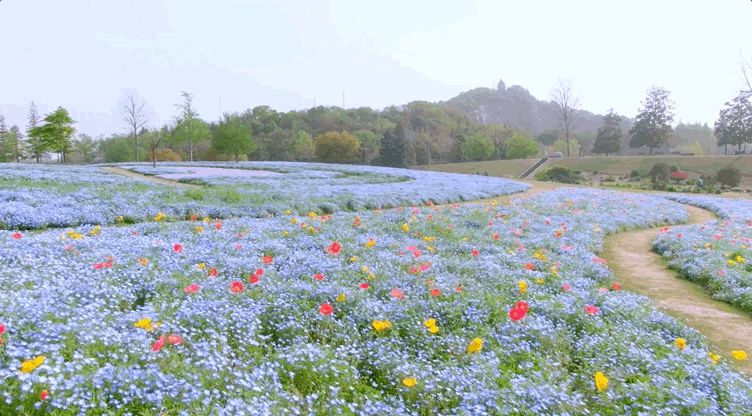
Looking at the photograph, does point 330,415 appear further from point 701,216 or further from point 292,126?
point 292,126

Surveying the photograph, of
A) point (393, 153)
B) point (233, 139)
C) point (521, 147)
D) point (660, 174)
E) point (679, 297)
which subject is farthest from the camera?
point (521, 147)

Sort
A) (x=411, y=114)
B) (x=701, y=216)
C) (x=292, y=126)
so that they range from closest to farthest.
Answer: (x=701, y=216)
(x=292, y=126)
(x=411, y=114)

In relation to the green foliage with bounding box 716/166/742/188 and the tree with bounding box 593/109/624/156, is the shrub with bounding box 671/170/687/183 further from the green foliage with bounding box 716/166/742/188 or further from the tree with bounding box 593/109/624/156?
the tree with bounding box 593/109/624/156

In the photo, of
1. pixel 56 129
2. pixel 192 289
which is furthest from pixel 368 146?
pixel 192 289

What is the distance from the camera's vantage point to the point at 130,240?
32.5ft

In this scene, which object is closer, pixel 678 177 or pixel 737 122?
pixel 678 177

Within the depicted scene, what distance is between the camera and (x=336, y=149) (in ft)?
263

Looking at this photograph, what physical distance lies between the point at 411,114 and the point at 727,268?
125498mm

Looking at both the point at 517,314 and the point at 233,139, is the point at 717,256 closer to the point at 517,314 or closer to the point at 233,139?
the point at 517,314

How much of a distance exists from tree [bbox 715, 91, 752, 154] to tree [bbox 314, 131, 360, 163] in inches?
2344

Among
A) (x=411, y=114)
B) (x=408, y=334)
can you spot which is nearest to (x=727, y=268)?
(x=408, y=334)

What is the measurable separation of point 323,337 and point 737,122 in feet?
313

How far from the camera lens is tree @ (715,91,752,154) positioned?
261ft

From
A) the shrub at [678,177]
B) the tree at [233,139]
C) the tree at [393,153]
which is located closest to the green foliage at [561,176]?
the shrub at [678,177]
